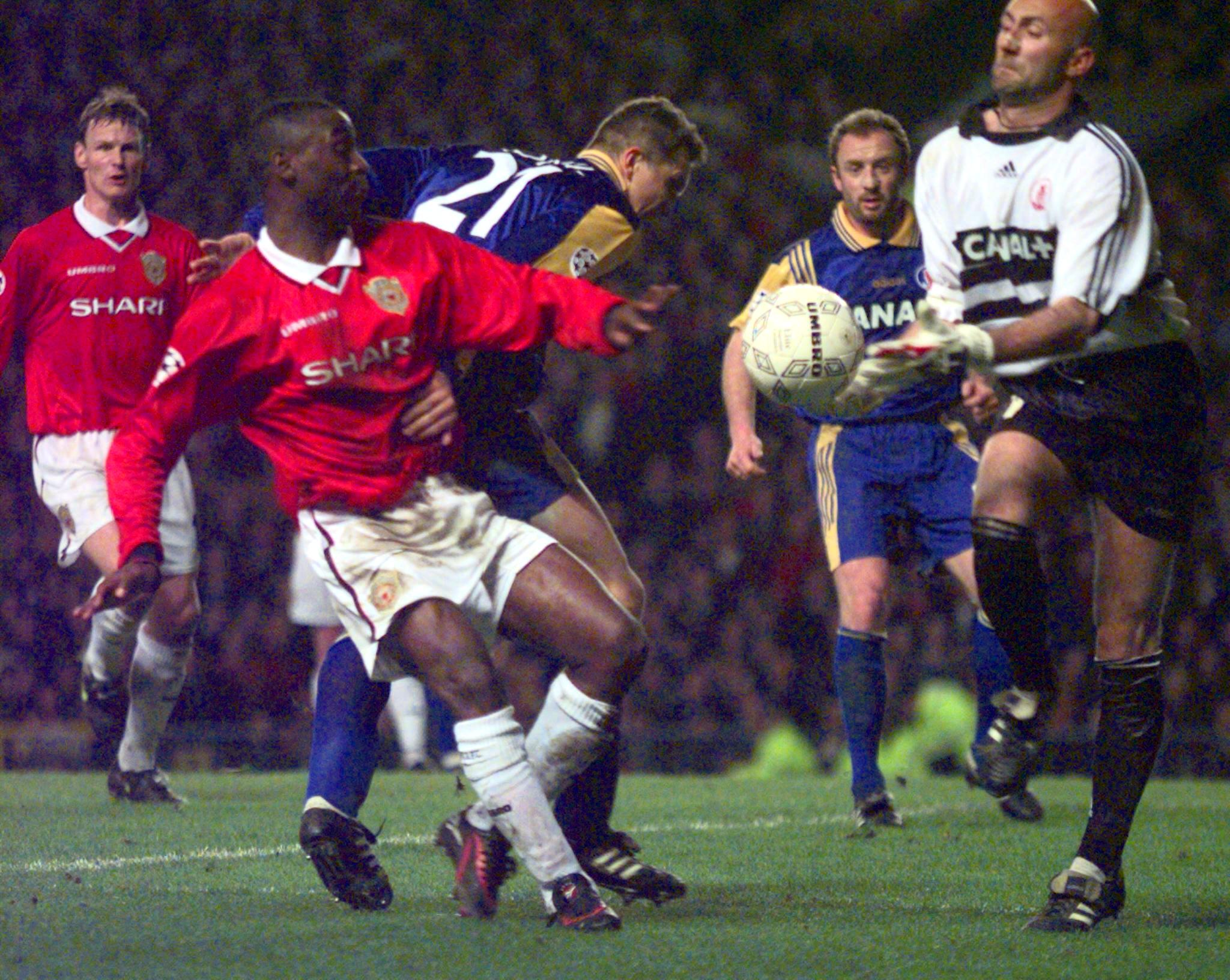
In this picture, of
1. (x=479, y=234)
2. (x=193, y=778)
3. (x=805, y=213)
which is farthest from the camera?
(x=805, y=213)

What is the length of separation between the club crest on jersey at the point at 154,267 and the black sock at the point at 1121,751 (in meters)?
3.94

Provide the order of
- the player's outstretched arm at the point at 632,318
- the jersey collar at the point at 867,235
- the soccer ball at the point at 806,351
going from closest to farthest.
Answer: the player's outstretched arm at the point at 632,318
the soccer ball at the point at 806,351
the jersey collar at the point at 867,235

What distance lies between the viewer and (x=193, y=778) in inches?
309

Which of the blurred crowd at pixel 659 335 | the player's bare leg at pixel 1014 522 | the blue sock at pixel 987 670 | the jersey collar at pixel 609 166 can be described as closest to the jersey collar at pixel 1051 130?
the player's bare leg at pixel 1014 522

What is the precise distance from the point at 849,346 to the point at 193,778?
4.33m

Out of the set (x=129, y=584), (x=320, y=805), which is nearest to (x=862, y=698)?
(x=320, y=805)

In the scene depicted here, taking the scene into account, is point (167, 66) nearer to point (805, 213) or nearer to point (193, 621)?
point (805, 213)

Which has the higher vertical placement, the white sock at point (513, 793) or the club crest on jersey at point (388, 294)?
the club crest on jersey at point (388, 294)

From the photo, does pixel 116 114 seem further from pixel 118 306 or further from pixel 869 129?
pixel 869 129

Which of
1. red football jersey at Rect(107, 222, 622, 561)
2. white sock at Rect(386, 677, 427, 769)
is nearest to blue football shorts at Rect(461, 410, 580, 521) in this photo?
red football jersey at Rect(107, 222, 622, 561)

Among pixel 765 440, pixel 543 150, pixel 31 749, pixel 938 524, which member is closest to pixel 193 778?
pixel 31 749

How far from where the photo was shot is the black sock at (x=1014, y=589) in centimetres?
403

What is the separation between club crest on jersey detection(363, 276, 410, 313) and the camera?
3842mm

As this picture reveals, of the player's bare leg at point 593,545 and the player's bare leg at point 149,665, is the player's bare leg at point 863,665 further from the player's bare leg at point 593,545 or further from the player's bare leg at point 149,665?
the player's bare leg at point 149,665
